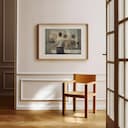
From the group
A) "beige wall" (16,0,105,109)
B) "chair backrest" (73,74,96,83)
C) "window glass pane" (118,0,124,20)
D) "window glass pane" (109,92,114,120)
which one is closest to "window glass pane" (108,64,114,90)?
"window glass pane" (109,92,114,120)

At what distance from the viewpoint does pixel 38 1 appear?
6.02 meters

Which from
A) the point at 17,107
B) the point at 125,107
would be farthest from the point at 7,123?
the point at 125,107

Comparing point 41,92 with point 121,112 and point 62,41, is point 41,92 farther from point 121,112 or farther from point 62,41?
point 121,112

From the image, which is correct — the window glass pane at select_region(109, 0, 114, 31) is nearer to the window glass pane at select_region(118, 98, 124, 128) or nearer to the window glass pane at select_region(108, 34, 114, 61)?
the window glass pane at select_region(108, 34, 114, 61)

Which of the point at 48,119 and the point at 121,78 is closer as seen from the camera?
the point at 121,78

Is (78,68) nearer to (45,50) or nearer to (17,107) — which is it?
(45,50)

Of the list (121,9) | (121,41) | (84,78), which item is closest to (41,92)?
(84,78)

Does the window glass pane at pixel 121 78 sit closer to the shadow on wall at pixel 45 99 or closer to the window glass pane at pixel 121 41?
the window glass pane at pixel 121 41

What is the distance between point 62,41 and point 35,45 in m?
0.53

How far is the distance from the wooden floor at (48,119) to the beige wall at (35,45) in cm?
47

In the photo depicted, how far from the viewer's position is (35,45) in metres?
6.07

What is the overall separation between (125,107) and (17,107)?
3.16 meters

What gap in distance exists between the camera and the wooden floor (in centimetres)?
463

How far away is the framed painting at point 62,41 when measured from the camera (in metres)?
6.04
